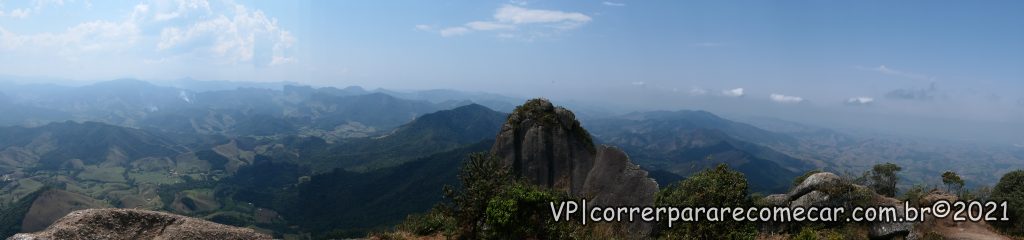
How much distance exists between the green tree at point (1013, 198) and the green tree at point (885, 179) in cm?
677

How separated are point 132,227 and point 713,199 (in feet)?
84.3

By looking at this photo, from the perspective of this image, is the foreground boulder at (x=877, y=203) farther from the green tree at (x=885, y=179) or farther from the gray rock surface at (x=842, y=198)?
the green tree at (x=885, y=179)

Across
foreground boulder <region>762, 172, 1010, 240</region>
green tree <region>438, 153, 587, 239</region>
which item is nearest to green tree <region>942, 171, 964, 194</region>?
foreground boulder <region>762, 172, 1010, 240</region>

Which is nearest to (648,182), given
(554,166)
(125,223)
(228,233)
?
(554,166)

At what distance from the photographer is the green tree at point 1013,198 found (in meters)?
29.4

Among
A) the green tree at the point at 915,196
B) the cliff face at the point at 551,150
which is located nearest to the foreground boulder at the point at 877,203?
the green tree at the point at 915,196

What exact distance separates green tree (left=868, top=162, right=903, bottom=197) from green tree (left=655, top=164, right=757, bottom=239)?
20.0 m

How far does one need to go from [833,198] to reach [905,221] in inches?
148

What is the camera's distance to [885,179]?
40062 mm

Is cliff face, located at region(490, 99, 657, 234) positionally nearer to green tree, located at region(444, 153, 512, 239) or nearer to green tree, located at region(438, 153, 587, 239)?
green tree, located at region(444, 153, 512, 239)

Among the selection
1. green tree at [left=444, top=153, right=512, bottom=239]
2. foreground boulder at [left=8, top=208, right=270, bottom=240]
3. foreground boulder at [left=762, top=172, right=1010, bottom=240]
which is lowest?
foreground boulder at [left=762, top=172, right=1010, bottom=240]

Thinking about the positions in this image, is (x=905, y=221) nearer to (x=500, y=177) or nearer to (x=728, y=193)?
(x=728, y=193)

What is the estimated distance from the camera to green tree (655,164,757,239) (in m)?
25.0

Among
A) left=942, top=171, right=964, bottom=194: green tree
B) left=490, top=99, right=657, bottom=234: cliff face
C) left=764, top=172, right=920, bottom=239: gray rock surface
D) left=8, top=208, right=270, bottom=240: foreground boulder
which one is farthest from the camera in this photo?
left=490, top=99, right=657, bottom=234: cliff face
